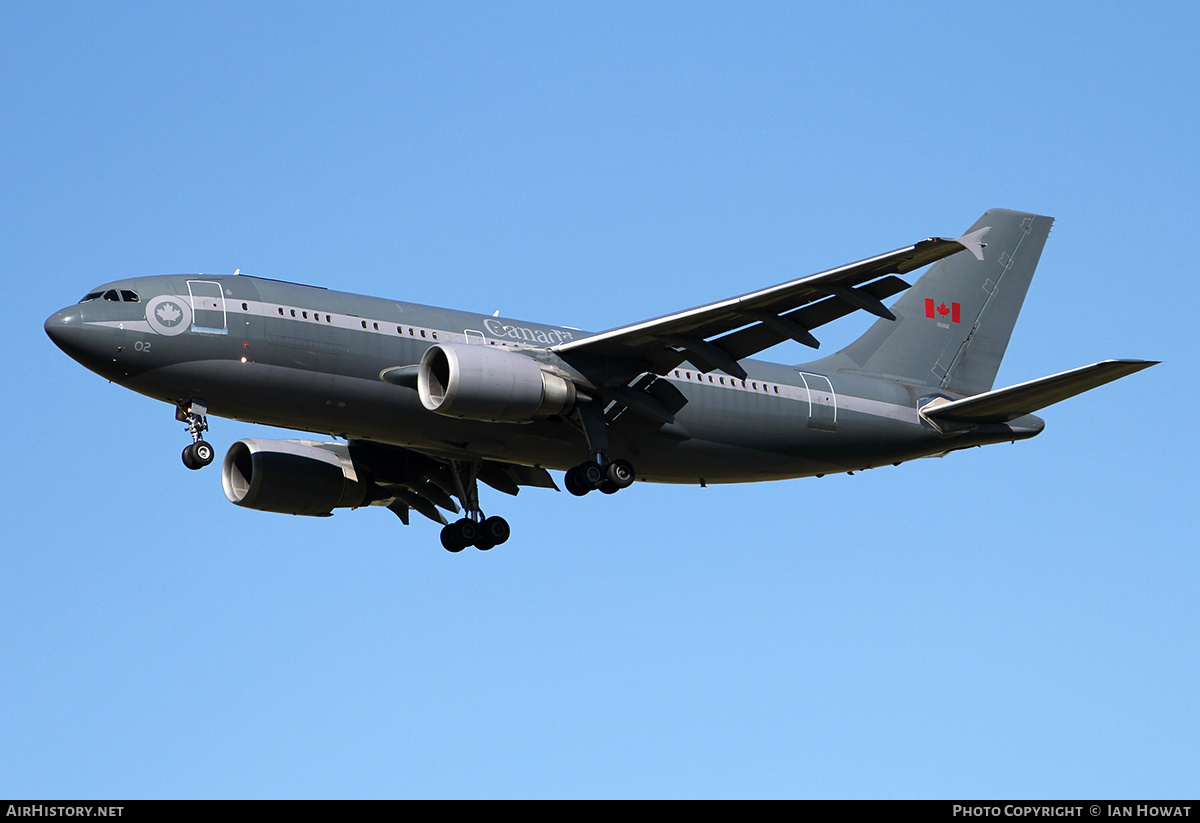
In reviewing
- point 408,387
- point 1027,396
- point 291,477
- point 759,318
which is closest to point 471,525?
point 291,477

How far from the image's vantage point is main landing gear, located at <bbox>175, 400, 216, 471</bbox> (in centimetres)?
3064

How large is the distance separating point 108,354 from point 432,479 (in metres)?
9.95

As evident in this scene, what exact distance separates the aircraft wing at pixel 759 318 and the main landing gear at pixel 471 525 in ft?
17.4

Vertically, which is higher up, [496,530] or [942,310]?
[942,310]

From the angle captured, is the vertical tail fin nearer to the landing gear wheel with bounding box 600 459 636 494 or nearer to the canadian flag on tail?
the canadian flag on tail

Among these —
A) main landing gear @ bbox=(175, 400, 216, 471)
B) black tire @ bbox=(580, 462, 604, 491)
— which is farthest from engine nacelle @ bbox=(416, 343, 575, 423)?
main landing gear @ bbox=(175, 400, 216, 471)

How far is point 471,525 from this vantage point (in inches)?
1467

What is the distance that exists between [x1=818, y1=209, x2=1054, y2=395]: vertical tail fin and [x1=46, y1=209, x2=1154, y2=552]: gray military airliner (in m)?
0.07

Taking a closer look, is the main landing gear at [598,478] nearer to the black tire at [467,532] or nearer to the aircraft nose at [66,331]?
the black tire at [467,532]

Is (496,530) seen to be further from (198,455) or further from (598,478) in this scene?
(198,455)

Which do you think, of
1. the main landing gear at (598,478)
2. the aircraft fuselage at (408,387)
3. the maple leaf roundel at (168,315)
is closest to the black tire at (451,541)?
the aircraft fuselage at (408,387)

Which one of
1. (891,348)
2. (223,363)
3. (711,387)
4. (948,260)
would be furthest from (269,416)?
(948,260)

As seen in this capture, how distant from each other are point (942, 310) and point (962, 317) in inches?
24.5

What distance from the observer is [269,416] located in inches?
1225
